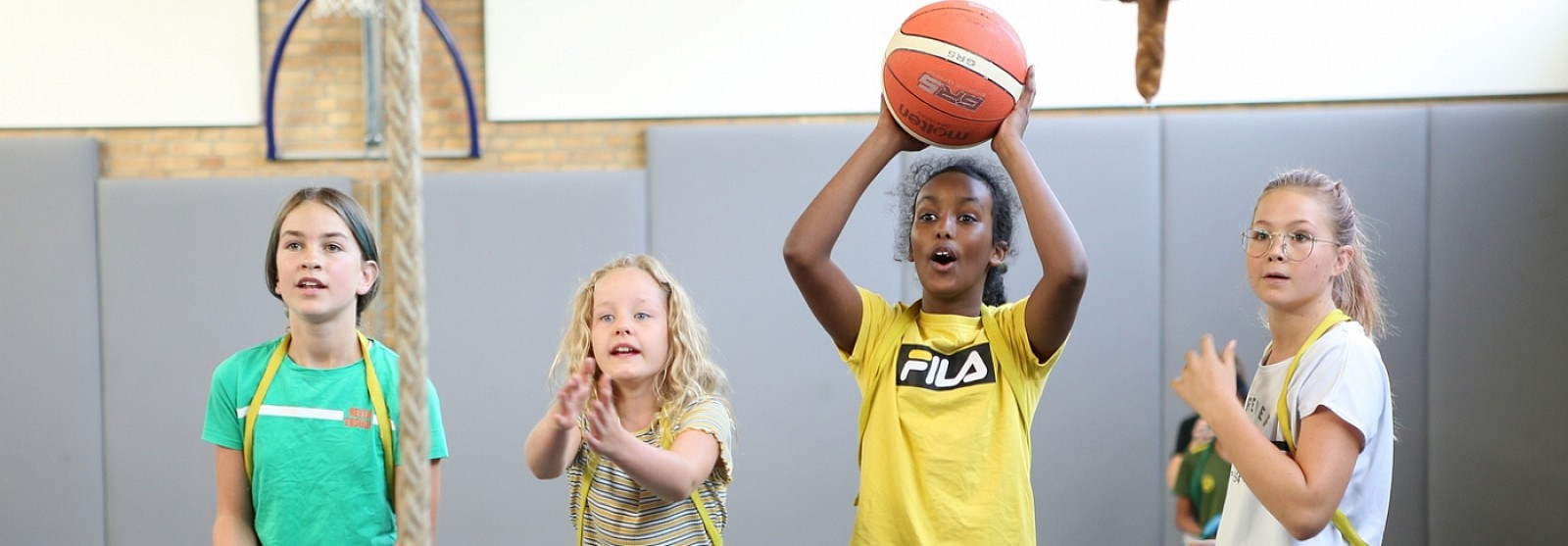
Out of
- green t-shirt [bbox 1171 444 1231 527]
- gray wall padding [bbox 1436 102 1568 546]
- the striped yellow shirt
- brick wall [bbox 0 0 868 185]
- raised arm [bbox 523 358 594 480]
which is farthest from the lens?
brick wall [bbox 0 0 868 185]

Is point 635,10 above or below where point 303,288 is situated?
above

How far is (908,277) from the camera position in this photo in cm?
398

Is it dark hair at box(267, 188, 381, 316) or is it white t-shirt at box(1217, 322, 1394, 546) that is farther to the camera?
dark hair at box(267, 188, 381, 316)

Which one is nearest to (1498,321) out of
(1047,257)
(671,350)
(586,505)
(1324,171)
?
(1324,171)

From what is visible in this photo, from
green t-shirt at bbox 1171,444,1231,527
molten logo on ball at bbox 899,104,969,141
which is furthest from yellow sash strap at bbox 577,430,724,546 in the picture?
green t-shirt at bbox 1171,444,1231,527

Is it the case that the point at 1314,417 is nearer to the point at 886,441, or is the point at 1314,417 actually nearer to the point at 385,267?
the point at 886,441

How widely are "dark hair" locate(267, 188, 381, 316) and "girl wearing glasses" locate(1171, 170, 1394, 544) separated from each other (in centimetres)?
139

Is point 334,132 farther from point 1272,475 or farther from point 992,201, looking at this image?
point 1272,475

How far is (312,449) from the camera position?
1.87 m

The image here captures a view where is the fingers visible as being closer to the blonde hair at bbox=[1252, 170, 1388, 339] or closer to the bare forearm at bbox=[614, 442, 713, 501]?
the blonde hair at bbox=[1252, 170, 1388, 339]

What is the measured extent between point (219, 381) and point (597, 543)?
0.70m

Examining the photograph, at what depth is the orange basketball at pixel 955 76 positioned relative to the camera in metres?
1.86

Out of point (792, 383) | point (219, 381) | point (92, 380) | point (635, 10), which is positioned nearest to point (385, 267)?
point (92, 380)

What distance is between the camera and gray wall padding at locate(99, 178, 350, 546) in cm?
404
